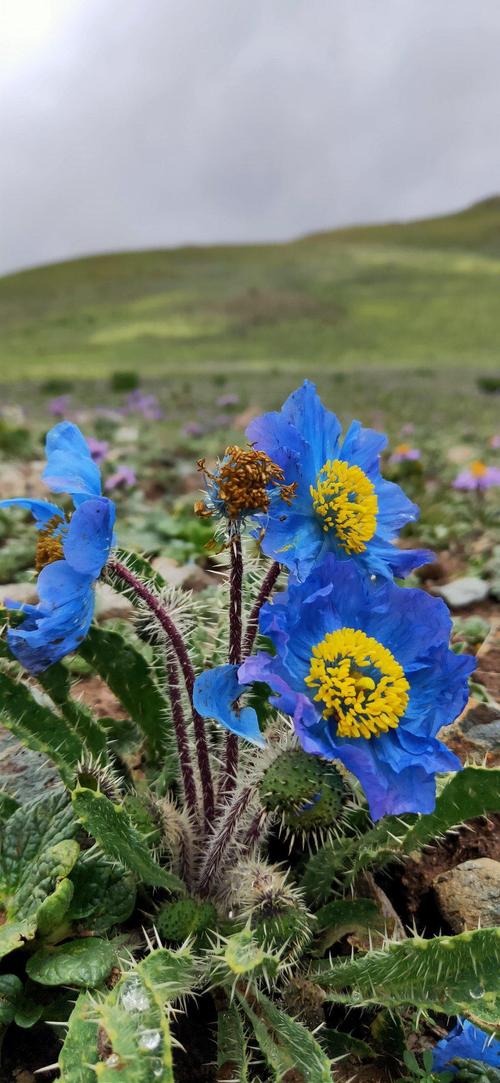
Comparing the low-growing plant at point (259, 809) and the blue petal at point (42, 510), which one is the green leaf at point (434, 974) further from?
the blue petal at point (42, 510)

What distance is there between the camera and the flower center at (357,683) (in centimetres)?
144

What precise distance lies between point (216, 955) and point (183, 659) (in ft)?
1.85

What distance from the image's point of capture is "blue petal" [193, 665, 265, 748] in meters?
1.44

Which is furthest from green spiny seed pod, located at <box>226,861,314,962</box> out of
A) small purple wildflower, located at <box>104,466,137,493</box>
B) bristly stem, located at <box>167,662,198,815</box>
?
small purple wildflower, located at <box>104,466,137,493</box>

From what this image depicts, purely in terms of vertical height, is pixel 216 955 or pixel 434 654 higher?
pixel 434 654

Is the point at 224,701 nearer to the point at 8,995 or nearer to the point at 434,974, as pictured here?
the point at 434,974

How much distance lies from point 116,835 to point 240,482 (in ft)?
2.37

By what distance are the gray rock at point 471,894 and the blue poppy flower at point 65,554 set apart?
3.58 feet

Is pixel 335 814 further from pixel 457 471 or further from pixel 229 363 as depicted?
pixel 229 363

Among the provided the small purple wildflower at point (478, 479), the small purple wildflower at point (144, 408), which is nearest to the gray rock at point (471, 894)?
the small purple wildflower at point (478, 479)

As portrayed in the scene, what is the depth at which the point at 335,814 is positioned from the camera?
1.61 m

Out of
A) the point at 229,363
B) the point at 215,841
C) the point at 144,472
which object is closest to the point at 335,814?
the point at 215,841

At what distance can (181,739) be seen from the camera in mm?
1788

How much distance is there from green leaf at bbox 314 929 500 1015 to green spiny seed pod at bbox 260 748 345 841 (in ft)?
0.87
